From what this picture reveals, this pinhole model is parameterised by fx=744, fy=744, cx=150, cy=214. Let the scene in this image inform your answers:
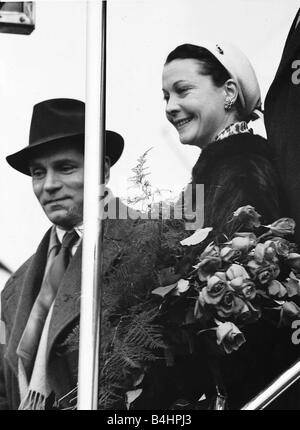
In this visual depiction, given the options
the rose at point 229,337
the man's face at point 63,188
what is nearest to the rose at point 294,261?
the rose at point 229,337

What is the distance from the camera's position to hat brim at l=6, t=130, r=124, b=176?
7.39 feet

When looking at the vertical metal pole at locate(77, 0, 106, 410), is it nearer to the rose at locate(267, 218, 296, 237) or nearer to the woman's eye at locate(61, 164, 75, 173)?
the woman's eye at locate(61, 164, 75, 173)

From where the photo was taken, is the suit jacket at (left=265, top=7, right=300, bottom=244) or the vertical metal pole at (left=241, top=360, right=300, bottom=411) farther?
the suit jacket at (left=265, top=7, right=300, bottom=244)

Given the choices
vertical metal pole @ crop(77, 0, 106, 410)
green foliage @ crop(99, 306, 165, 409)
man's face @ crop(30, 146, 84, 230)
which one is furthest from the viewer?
man's face @ crop(30, 146, 84, 230)

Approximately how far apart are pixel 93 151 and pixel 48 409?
784 millimetres

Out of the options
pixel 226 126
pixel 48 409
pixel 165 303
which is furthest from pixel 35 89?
pixel 48 409

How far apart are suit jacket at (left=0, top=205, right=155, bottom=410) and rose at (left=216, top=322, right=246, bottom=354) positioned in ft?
1.29

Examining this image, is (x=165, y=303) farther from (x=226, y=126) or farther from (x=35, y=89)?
(x=35, y=89)

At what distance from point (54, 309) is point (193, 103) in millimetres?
783

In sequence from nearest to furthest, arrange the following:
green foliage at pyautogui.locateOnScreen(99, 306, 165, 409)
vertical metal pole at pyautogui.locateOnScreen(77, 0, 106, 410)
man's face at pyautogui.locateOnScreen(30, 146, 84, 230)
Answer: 1. vertical metal pole at pyautogui.locateOnScreen(77, 0, 106, 410)
2. green foliage at pyautogui.locateOnScreen(99, 306, 165, 409)
3. man's face at pyautogui.locateOnScreen(30, 146, 84, 230)

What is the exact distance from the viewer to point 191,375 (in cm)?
224

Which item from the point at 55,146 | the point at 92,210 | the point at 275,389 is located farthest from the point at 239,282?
the point at 55,146

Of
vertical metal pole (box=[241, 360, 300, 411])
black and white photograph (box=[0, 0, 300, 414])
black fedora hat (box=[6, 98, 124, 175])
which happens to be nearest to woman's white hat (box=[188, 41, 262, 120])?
black and white photograph (box=[0, 0, 300, 414])

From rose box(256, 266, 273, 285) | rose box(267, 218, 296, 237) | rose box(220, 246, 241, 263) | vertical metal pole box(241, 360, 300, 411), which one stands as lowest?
vertical metal pole box(241, 360, 300, 411)
